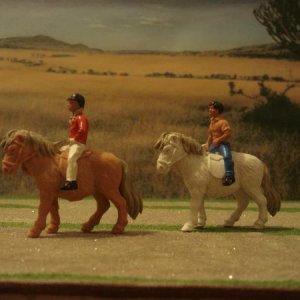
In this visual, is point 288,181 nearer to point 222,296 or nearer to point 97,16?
point 97,16

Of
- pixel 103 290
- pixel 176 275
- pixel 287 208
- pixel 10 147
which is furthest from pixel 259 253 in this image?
pixel 287 208

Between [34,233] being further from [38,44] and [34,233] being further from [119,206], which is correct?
[38,44]

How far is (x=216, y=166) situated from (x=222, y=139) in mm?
223

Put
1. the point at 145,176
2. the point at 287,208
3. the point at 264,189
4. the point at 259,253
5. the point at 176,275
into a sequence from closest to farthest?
the point at 176,275 → the point at 259,253 → the point at 264,189 → the point at 287,208 → the point at 145,176

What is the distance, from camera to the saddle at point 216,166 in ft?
18.0

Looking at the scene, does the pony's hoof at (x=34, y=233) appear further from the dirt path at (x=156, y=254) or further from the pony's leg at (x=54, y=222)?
the pony's leg at (x=54, y=222)

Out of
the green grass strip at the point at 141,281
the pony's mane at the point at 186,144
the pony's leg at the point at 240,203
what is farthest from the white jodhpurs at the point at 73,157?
the pony's leg at the point at 240,203

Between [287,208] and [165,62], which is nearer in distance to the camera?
[287,208]

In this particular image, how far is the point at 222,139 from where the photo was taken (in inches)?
215

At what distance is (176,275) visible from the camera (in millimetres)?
3957

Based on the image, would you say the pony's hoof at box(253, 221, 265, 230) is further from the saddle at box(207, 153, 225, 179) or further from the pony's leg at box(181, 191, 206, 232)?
the saddle at box(207, 153, 225, 179)

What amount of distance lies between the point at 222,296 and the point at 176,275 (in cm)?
40

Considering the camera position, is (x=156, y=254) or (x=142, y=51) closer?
(x=156, y=254)

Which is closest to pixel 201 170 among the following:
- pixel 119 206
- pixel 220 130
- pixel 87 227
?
pixel 220 130
